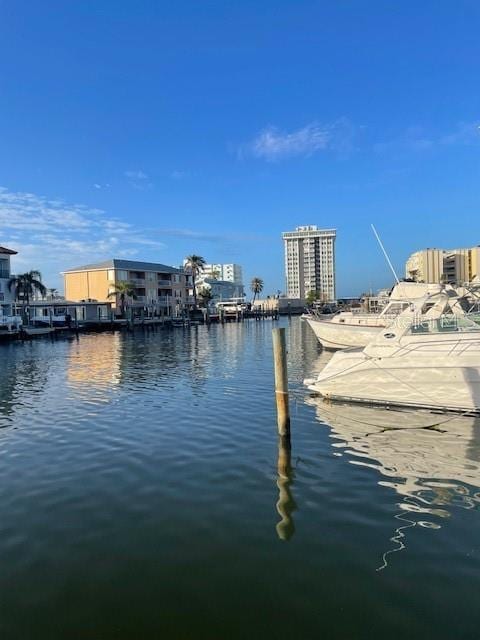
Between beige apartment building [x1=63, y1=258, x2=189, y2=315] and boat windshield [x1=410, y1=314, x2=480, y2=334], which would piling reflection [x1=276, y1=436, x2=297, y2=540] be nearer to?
boat windshield [x1=410, y1=314, x2=480, y2=334]

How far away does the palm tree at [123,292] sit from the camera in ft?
289

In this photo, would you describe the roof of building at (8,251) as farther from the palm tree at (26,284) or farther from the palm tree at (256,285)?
the palm tree at (256,285)

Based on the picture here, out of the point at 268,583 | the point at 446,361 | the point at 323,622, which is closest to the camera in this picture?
the point at 323,622

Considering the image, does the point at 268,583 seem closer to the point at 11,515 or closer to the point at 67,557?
the point at 67,557

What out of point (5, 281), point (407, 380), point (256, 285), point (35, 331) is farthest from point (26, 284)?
point (256, 285)

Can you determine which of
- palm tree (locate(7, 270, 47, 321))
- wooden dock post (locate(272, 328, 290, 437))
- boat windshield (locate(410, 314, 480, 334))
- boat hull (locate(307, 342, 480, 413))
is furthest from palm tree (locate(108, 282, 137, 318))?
wooden dock post (locate(272, 328, 290, 437))

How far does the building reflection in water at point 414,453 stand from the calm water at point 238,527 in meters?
0.05

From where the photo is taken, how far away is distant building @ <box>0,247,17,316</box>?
232 ft

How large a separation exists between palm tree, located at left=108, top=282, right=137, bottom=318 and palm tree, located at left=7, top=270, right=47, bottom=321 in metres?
16.6

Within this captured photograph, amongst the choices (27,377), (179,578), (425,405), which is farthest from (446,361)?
(27,377)

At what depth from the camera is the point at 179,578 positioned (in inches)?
248

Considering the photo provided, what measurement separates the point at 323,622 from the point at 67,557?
3749 millimetres

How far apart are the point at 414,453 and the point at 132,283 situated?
86436mm

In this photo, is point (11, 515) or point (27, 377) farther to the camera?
point (27, 377)
